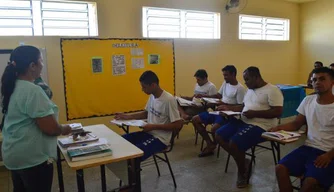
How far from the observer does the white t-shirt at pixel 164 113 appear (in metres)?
2.60

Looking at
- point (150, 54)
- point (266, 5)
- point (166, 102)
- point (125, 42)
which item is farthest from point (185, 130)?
point (266, 5)

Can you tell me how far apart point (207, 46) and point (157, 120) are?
10.6ft

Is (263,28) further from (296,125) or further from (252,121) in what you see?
(296,125)

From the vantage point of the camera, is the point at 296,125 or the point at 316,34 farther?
the point at 316,34

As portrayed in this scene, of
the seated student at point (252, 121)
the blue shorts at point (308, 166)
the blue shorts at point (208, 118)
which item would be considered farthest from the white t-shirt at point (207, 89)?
the blue shorts at point (308, 166)

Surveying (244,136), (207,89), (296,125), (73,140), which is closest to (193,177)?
(244,136)

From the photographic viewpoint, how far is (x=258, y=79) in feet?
9.98

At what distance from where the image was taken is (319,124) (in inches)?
87.7

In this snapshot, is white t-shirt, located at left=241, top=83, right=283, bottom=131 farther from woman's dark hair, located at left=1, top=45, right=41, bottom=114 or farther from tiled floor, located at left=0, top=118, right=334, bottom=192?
woman's dark hair, located at left=1, top=45, right=41, bottom=114

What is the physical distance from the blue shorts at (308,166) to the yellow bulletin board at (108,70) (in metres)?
3.01

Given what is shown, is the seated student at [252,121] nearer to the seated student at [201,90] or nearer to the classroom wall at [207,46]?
the seated student at [201,90]

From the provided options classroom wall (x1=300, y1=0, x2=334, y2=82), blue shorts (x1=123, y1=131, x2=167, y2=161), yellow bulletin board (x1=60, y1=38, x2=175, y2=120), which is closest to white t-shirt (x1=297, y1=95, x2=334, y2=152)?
blue shorts (x1=123, y1=131, x2=167, y2=161)

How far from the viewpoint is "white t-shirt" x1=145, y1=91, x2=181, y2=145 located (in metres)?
2.60

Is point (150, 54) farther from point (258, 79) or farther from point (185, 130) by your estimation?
point (258, 79)
